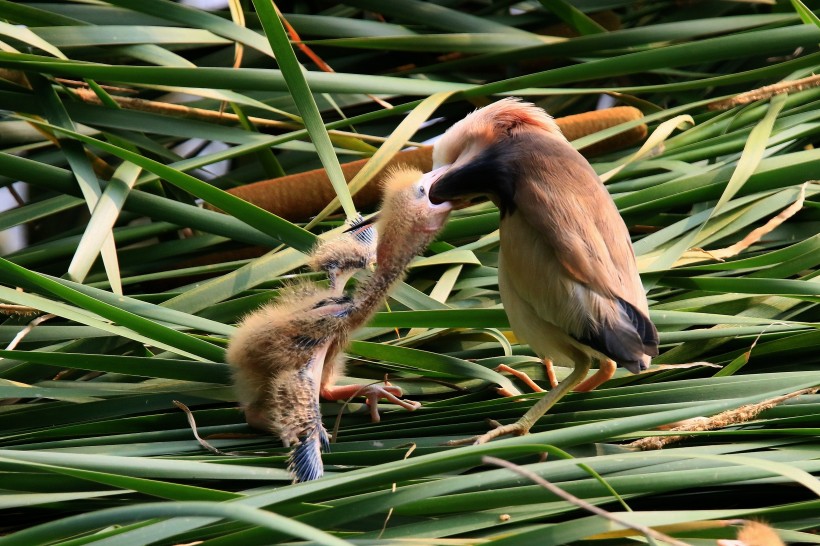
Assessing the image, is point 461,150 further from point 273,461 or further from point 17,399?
point 17,399

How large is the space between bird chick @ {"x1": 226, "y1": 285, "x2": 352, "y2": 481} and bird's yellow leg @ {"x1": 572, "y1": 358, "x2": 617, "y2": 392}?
1.38 ft

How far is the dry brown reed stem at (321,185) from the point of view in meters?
2.03

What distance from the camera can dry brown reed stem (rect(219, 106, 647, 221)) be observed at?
2.03 meters

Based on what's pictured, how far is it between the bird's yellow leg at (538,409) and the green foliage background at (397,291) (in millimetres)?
27

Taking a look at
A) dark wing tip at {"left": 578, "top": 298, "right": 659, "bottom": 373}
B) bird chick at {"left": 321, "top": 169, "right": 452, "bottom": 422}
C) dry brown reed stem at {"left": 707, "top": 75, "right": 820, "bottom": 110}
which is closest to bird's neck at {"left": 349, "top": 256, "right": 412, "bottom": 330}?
bird chick at {"left": 321, "top": 169, "right": 452, "bottom": 422}

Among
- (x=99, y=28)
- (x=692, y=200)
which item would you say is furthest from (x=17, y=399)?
(x=692, y=200)

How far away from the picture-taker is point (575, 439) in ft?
4.23

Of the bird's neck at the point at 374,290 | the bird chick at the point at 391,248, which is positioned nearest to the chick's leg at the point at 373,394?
the bird chick at the point at 391,248

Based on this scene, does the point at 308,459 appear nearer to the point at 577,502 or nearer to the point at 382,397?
the point at 382,397

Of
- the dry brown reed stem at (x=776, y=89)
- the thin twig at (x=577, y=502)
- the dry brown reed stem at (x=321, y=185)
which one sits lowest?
the thin twig at (x=577, y=502)

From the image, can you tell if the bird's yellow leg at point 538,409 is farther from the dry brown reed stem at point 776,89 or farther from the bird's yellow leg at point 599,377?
the dry brown reed stem at point 776,89

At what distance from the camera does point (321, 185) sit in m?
2.04

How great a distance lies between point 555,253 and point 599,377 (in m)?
0.24

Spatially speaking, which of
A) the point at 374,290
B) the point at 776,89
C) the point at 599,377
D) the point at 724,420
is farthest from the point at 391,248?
the point at 776,89
